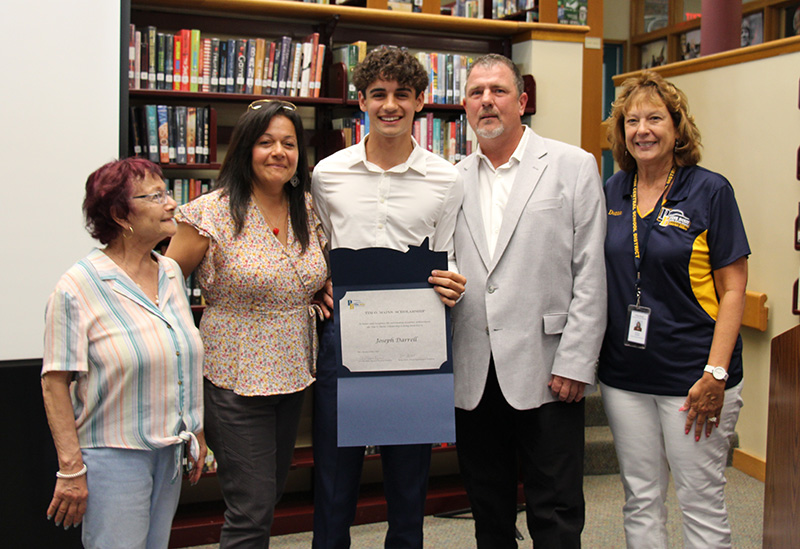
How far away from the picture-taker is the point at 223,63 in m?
3.70

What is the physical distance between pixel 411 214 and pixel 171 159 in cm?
182

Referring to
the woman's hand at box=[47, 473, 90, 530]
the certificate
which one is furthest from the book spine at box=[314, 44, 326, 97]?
the woman's hand at box=[47, 473, 90, 530]

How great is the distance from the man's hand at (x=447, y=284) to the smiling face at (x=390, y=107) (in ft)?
1.48

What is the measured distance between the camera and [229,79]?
3723mm

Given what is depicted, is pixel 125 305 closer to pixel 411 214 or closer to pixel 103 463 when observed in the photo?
pixel 103 463

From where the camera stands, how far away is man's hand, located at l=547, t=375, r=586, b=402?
228cm

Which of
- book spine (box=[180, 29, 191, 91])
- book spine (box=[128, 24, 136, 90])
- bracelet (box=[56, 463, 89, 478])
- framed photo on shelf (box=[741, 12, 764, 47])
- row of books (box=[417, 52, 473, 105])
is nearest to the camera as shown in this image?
bracelet (box=[56, 463, 89, 478])

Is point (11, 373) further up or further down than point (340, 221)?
further down

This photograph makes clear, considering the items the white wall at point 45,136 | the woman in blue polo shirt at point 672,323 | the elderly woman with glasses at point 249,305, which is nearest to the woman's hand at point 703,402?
the woman in blue polo shirt at point 672,323

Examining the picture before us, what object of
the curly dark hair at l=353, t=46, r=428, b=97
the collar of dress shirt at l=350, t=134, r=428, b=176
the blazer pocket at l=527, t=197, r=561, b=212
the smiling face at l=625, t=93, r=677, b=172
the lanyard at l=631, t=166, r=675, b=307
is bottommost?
the lanyard at l=631, t=166, r=675, b=307

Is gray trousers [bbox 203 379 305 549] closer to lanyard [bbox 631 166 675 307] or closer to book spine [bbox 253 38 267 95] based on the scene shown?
lanyard [bbox 631 166 675 307]

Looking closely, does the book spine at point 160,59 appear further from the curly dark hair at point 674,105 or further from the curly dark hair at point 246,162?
the curly dark hair at point 674,105

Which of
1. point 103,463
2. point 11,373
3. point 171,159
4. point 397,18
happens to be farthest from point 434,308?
point 397,18

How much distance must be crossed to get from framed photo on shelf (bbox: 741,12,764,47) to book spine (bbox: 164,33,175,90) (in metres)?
6.79
